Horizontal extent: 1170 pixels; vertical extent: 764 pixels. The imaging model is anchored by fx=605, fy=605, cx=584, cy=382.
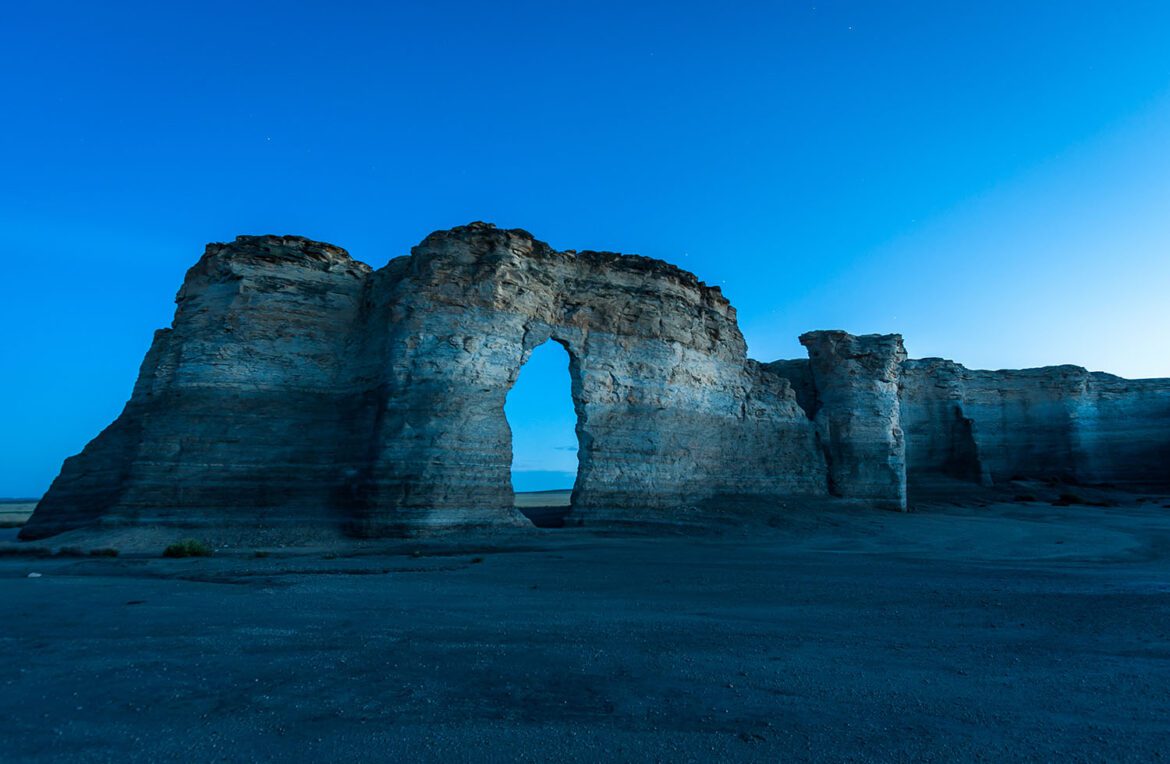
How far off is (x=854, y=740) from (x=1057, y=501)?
32.3 meters

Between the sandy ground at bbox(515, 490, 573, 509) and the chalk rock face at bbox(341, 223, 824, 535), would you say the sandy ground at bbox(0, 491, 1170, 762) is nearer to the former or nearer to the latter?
the chalk rock face at bbox(341, 223, 824, 535)

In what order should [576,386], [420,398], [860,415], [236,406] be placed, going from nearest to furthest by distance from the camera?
[420,398], [236,406], [576,386], [860,415]

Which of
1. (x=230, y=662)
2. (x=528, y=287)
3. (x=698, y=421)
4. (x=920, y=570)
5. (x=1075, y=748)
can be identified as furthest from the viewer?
(x=698, y=421)

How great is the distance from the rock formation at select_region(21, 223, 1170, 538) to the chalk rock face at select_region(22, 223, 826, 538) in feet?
0.16

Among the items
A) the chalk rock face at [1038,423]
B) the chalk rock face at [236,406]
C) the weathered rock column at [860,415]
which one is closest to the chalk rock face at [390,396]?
the chalk rock face at [236,406]

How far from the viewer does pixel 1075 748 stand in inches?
117

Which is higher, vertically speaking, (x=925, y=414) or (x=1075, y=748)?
(x=925, y=414)

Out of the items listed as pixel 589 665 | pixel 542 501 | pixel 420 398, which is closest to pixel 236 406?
pixel 420 398

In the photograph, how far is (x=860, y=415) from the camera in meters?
22.8

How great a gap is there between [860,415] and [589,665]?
2118 cm

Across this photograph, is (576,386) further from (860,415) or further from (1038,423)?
(1038,423)

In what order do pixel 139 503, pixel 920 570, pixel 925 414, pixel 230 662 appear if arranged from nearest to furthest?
1. pixel 230 662
2. pixel 920 570
3. pixel 139 503
4. pixel 925 414

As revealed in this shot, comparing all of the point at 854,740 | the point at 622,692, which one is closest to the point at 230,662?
the point at 622,692

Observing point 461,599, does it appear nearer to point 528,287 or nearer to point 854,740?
point 854,740
